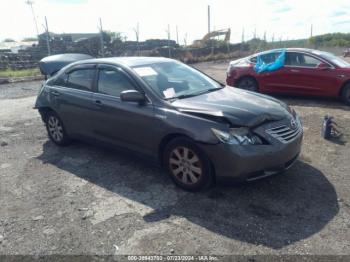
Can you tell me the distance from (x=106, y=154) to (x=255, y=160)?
2.76 m

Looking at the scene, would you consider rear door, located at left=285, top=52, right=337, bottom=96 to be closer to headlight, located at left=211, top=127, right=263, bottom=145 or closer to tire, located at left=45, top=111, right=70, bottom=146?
headlight, located at left=211, top=127, right=263, bottom=145

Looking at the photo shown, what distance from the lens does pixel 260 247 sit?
10.0 ft

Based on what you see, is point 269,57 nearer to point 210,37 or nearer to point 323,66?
point 323,66

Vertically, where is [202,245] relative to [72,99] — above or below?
below

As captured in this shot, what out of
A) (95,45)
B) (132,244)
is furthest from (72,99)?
(95,45)

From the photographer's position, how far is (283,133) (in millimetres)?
3971

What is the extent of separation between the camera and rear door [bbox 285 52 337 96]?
28.4 ft

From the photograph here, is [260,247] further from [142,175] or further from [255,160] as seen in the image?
[142,175]

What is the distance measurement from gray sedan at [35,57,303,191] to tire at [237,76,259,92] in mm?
5096

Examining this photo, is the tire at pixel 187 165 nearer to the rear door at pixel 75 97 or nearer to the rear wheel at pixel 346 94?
the rear door at pixel 75 97

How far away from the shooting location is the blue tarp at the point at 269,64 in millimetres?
9453

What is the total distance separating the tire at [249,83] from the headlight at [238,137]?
6531mm

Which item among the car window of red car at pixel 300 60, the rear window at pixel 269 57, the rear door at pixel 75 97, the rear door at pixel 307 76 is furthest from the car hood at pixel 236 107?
the rear window at pixel 269 57

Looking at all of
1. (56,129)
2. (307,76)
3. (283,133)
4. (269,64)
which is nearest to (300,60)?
(307,76)
